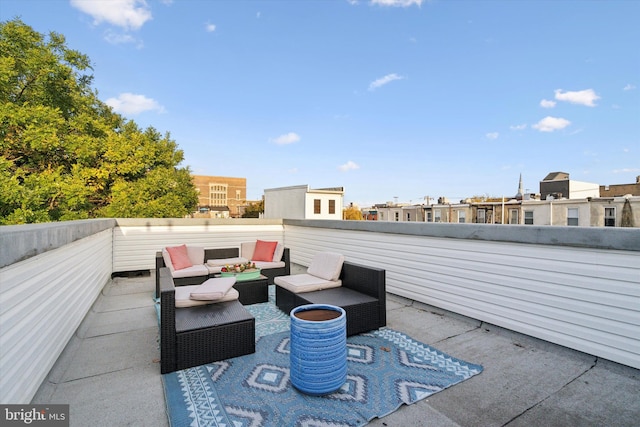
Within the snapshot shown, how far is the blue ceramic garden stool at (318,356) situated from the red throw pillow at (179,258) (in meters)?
3.90

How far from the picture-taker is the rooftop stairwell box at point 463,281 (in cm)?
201

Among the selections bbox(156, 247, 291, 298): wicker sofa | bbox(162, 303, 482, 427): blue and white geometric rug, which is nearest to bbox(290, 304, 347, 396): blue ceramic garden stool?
bbox(162, 303, 482, 427): blue and white geometric rug

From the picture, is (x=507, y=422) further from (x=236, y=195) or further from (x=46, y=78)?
(x=236, y=195)

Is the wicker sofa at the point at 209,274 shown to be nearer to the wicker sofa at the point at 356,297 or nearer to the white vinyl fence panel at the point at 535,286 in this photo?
the wicker sofa at the point at 356,297

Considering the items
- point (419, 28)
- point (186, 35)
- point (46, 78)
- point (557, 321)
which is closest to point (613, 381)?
point (557, 321)

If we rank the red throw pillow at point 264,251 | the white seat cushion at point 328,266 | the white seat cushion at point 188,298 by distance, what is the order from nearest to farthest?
the white seat cushion at point 188,298 < the white seat cushion at point 328,266 < the red throw pillow at point 264,251

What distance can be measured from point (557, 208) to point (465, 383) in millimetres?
28369

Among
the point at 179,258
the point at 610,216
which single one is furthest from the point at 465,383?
the point at 610,216

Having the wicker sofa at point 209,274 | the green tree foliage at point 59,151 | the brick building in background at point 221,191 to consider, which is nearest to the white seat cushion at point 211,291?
the wicker sofa at point 209,274

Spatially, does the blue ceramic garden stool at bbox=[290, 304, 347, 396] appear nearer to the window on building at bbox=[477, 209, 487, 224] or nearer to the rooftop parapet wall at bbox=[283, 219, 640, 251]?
the rooftop parapet wall at bbox=[283, 219, 640, 251]

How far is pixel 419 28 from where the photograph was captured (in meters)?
12.5

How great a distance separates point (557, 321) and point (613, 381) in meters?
0.67

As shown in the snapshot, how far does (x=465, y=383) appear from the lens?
8.29ft

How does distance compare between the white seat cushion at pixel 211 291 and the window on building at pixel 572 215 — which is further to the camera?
the window on building at pixel 572 215
